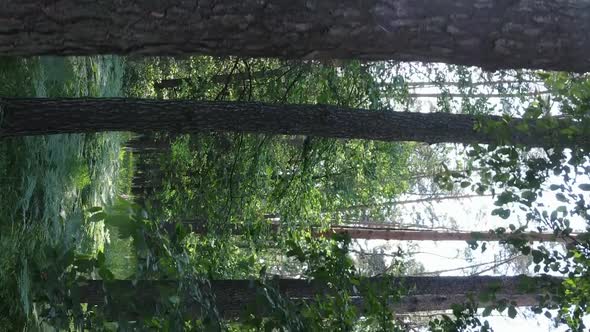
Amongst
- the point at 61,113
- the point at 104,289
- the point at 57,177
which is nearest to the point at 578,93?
the point at 104,289

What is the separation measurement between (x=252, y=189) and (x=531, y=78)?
14.6ft

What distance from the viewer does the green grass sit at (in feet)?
16.5

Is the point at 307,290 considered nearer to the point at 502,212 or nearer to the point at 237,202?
the point at 237,202

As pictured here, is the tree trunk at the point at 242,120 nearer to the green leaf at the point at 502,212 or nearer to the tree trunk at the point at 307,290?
the green leaf at the point at 502,212

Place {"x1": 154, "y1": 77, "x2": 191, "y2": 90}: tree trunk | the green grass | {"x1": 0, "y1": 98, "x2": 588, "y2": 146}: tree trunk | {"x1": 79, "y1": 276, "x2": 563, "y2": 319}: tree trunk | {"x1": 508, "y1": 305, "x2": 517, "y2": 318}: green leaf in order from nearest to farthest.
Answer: {"x1": 79, "y1": 276, "x2": 563, "y2": 319}: tree trunk
{"x1": 508, "y1": 305, "x2": 517, "y2": 318}: green leaf
{"x1": 0, "y1": 98, "x2": 588, "y2": 146}: tree trunk
the green grass
{"x1": 154, "y1": 77, "x2": 191, "y2": 90}: tree trunk

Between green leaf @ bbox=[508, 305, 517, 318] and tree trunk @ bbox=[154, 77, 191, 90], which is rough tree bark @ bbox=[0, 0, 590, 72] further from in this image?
tree trunk @ bbox=[154, 77, 191, 90]

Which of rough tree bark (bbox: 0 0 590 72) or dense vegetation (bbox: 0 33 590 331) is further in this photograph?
dense vegetation (bbox: 0 33 590 331)

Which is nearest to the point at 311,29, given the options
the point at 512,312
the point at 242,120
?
the point at 512,312

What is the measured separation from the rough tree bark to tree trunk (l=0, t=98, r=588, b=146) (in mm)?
925

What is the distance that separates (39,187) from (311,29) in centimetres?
361

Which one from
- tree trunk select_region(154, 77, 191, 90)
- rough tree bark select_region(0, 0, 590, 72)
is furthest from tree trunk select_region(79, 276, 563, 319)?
tree trunk select_region(154, 77, 191, 90)

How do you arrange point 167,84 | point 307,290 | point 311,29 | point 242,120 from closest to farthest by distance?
1. point 311,29
2. point 242,120
3. point 307,290
4. point 167,84

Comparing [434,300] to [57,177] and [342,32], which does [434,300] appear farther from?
[342,32]

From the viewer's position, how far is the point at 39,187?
18.5ft
